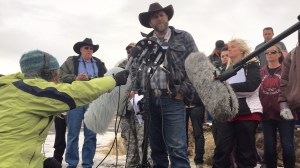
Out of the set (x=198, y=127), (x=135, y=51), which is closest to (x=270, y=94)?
(x=198, y=127)

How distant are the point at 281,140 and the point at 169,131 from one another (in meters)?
1.92

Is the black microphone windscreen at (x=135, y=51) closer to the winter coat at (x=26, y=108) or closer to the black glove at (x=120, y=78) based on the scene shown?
the black glove at (x=120, y=78)

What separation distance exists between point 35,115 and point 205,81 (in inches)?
67.1

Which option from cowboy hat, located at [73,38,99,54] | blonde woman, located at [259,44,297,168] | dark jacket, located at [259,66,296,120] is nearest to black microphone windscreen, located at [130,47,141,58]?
blonde woman, located at [259,44,297,168]

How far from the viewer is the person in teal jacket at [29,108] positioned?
9.33 feet

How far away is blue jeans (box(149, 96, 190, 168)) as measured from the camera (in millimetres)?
3778

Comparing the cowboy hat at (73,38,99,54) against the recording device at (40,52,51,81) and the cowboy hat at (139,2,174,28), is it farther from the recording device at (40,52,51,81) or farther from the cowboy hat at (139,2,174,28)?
the recording device at (40,52,51,81)

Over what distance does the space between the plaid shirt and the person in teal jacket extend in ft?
2.86

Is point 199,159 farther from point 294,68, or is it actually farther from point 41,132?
point 41,132

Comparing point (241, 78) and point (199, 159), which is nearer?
point (241, 78)

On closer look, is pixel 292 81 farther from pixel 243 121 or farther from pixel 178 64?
pixel 178 64

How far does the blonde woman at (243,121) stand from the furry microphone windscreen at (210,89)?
0.87 metres

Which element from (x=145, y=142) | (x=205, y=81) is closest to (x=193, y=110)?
(x=205, y=81)

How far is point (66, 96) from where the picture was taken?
2922 millimetres
